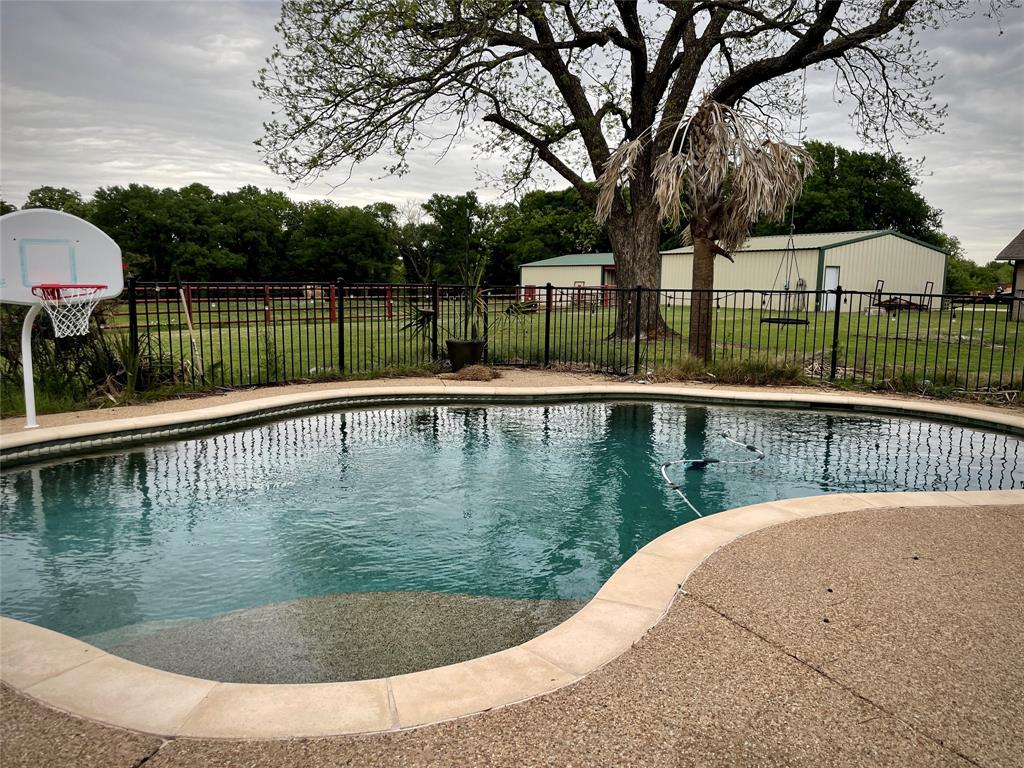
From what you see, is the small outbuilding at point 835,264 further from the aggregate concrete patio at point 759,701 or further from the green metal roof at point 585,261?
the aggregate concrete patio at point 759,701

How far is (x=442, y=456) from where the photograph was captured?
614 cm

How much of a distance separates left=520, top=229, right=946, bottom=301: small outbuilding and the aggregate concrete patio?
78.5ft

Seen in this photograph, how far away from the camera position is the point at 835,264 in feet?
85.0

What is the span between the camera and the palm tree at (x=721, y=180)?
937 cm

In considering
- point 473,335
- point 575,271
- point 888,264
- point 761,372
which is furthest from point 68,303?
point 575,271

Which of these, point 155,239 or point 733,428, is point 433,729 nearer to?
point 733,428

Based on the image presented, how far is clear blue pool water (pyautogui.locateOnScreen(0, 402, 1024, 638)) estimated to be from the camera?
361 centimetres

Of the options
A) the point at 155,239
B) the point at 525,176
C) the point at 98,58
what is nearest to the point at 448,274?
the point at 155,239

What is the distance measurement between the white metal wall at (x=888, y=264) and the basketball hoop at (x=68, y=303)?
25973mm

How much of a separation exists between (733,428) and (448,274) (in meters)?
43.5

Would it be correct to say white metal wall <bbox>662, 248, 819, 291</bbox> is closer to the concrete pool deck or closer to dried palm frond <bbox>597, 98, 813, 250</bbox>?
dried palm frond <bbox>597, 98, 813, 250</bbox>

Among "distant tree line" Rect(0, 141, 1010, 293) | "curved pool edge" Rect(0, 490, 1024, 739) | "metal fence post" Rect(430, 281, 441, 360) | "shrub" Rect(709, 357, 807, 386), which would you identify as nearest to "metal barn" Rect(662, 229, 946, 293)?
"distant tree line" Rect(0, 141, 1010, 293)

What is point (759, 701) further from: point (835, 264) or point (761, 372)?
point (835, 264)

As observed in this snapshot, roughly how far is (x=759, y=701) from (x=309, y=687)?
1.56 m
